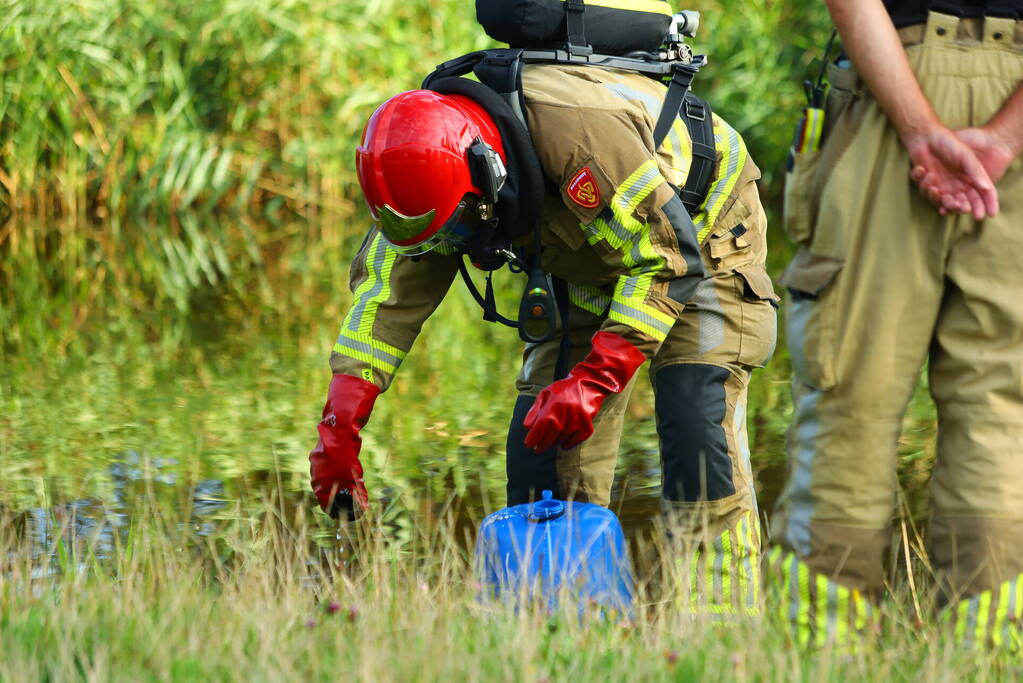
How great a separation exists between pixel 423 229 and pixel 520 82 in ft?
1.36

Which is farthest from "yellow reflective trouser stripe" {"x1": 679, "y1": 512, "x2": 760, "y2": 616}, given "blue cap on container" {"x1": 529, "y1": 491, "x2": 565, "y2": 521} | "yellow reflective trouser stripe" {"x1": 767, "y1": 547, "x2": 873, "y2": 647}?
"yellow reflective trouser stripe" {"x1": 767, "y1": 547, "x2": 873, "y2": 647}

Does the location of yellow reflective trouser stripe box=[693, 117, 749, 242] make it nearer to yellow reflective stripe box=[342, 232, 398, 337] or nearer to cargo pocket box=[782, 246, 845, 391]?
yellow reflective stripe box=[342, 232, 398, 337]

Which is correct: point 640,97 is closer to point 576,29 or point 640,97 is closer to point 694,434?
point 576,29

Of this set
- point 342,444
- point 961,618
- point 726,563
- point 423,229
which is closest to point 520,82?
point 423,229

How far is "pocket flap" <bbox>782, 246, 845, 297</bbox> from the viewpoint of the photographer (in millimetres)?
2451

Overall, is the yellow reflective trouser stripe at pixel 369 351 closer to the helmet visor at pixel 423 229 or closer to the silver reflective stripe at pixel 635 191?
the helmet visor at pixel 423 229

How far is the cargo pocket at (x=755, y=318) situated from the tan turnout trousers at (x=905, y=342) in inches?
36.7

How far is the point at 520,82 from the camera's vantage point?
3180 mm

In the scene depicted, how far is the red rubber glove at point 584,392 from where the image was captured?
121 inches

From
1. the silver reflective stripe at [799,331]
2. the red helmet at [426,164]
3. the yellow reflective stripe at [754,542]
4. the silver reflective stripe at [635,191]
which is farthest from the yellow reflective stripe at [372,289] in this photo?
the silver reflective stripe at [799,331]

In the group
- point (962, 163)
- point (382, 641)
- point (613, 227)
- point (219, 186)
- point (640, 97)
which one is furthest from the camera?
point (219, 186)

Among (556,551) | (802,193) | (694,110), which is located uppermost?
(694,110)

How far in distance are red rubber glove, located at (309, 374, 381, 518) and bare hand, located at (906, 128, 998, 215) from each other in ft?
5.02

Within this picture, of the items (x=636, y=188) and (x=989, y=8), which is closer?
(x=989, y=8)
